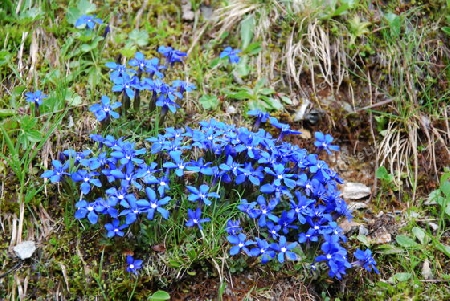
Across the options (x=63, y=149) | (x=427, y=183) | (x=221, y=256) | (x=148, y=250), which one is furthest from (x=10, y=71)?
(x=427, y=183)

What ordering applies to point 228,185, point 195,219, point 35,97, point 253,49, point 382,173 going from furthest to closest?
point 253,49
point 382,173
point 35,97
point 228,185
point 195,219

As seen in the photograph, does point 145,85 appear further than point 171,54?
No

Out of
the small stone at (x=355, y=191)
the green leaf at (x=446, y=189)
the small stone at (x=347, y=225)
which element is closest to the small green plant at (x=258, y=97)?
the small stone at (x=355, y=191)

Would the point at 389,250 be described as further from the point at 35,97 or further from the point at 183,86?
the point at 35,97

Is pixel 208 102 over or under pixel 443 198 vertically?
over

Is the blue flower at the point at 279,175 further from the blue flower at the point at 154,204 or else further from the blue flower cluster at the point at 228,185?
the blue flower at the point at 154,204

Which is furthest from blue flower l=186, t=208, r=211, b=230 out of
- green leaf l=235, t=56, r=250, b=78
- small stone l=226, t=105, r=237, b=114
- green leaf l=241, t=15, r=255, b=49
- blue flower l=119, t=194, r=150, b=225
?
green leaf l=241, t=15, r=255, b=49

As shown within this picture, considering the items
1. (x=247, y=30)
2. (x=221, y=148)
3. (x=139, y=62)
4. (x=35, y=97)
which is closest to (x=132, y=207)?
(x=221, y=148)
